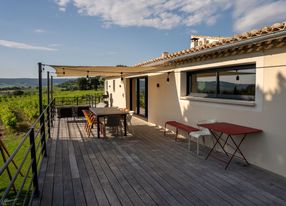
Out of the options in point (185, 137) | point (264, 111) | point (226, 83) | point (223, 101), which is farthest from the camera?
point (185, 137)

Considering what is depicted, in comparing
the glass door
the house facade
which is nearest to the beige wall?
the house facade

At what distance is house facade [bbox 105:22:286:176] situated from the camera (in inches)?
179

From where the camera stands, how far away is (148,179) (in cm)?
437

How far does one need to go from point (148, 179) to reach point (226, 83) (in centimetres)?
356

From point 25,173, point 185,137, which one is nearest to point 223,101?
point 185,137

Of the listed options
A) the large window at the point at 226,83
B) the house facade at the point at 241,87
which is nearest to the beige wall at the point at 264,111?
the house facade at the point at 241,87

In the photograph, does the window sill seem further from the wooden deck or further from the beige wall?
the wooden deck

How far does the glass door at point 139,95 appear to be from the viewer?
39.6 ft

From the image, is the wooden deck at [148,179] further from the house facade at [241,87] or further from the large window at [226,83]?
the large window at [226,83]

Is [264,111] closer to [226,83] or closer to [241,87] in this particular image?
[241,87]

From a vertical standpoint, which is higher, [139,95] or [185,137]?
[139,95]

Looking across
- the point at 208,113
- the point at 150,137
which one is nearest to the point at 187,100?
the point at 208,113

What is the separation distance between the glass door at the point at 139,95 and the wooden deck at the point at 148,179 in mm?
5637

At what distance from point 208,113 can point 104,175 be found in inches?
144
